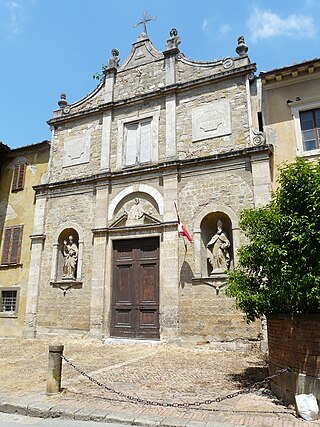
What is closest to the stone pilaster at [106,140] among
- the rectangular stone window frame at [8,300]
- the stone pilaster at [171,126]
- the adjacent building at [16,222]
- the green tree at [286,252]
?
the stone pilaster at [171,126]

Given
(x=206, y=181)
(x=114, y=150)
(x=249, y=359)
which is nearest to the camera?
(x=249, y=359)

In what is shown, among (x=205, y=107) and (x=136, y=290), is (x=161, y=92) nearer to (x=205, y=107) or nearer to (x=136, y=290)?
(x=205, y=107)

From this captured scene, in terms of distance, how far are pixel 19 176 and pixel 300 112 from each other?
1236 centimetres

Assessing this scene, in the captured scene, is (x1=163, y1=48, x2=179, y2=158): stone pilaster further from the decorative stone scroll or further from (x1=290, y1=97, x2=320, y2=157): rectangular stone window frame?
(x1=290, y1=97, x2=320, y2=157): rectangular stone window frame

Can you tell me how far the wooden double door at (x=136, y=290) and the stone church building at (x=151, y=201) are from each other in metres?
0.04

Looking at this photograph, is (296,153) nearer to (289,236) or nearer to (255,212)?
(255,212)

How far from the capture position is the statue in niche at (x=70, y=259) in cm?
1384

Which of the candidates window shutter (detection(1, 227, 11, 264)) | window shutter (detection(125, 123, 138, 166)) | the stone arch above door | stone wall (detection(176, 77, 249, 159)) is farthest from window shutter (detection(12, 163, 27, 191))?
stone wall (detection(176, 77, 249, 159))

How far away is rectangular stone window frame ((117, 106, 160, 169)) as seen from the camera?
13656 millimetres

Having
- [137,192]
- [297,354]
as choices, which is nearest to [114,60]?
[137,192]

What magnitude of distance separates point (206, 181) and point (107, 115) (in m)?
5.58

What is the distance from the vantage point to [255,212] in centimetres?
645

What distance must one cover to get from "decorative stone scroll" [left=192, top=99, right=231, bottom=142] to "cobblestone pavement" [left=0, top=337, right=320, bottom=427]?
284 inches

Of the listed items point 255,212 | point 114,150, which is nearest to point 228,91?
point 114,150
